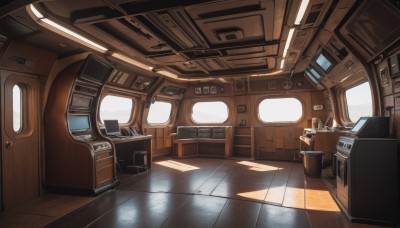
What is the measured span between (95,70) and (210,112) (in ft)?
17.1

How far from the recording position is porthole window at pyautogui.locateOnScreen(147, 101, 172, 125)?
8.17 metres

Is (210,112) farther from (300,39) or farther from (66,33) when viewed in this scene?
(66,33)

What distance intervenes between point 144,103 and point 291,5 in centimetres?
555

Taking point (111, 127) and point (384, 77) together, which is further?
point (111, 127)

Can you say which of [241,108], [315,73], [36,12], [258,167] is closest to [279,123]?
[241,108]

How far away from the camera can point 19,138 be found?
3.84 metres

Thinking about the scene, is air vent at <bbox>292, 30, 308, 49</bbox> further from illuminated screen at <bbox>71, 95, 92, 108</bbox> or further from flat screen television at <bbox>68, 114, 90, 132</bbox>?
flat screen television at <bbox>68, 114, 90, 132</bbox>

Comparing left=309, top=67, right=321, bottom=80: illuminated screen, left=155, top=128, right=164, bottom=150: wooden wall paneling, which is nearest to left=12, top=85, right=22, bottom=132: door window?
left=155, top=128, right=164, bottom=150: wooden wall paneling

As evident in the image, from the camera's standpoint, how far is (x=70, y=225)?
303cm

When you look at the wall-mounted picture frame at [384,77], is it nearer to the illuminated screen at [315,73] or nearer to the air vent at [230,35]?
the air vent at [230,35]

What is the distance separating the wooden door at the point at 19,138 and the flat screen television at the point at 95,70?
0.79m

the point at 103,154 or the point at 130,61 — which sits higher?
the point at 130,61

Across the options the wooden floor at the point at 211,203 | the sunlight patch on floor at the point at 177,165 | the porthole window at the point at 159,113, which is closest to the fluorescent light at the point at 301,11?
the wooden floor at the point at 211,203

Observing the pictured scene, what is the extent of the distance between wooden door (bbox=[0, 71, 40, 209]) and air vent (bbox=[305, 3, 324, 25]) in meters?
4.41
